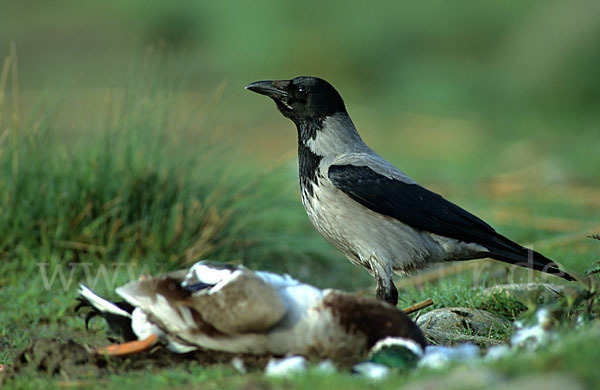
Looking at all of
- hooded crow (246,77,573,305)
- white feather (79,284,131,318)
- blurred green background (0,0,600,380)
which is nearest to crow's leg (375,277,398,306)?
hooded crow (246,77,573,305)

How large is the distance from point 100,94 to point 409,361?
10.2 metres

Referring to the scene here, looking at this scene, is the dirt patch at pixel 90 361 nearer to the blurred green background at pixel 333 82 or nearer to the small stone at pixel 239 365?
the small stone at pixel 239 365

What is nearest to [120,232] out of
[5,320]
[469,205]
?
[5,320]

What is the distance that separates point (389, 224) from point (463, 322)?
0.69 metres

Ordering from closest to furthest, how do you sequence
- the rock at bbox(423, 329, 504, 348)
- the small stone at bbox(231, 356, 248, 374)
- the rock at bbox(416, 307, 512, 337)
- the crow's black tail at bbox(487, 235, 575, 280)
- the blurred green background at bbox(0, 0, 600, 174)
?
the small stone at bbox(231, 356, 248, 374)
the rock at bbox(423, 329, 504, 348)
the rock at bbox(416, 307, 512, 337)
the crow's black tail at bbox(487, 235, 575, 280)
the blurred green background at bbox(0, 0, 600, 174)

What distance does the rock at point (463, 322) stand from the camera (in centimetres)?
407

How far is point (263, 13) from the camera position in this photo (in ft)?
58.2

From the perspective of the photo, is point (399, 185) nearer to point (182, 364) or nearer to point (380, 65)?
point (182, 364)

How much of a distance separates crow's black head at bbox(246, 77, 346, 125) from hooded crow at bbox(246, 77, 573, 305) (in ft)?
1.23

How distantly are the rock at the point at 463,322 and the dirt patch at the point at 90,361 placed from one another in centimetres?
128

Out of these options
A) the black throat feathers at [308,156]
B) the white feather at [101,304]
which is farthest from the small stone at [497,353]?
the black throat feathers at [308,156]

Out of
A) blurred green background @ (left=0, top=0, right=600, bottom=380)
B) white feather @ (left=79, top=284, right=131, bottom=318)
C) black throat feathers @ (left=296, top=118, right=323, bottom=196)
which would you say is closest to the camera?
white feather @ (left=79, top=284, right=131, bottom=318)

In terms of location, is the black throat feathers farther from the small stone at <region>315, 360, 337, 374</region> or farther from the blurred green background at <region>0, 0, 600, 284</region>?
the small stone at <region>315, 360, 337, 374</region>

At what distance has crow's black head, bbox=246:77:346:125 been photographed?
4.80 metres
